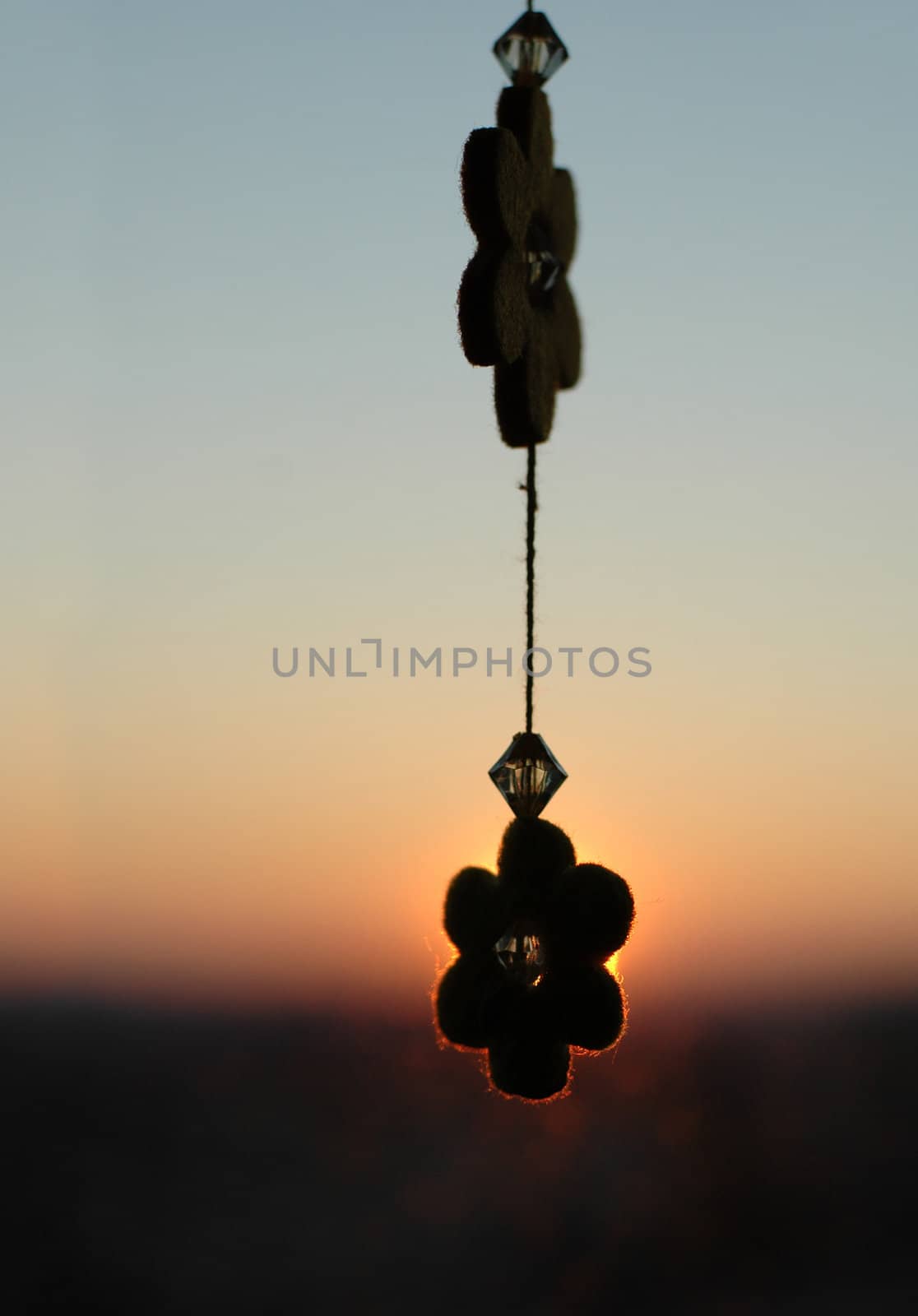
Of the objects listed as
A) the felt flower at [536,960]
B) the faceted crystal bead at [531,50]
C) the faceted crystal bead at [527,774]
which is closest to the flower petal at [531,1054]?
the felt flower at [536,960]

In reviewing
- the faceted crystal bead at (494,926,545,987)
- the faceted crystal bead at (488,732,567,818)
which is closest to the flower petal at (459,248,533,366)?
the faceted crystal bead at (488,732,567,818)

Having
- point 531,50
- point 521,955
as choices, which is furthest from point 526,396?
point 521,955

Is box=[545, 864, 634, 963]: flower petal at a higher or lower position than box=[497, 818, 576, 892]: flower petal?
lower

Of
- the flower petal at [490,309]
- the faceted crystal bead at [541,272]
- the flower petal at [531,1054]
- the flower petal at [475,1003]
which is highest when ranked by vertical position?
the faceted crystal bead at [541,272]

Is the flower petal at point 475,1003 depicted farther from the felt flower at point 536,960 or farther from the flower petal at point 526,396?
the flower petal at point 526,396

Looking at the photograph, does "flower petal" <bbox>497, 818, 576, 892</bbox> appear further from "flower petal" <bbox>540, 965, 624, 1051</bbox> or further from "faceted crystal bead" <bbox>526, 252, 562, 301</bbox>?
"faceted crystal bead" <bbox>526, 252, 562, 301</bbox>

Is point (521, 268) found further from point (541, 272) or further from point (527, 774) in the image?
point (527, 774)

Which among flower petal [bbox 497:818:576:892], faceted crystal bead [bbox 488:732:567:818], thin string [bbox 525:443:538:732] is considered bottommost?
flower petal [bbox 497:818:576:892]
